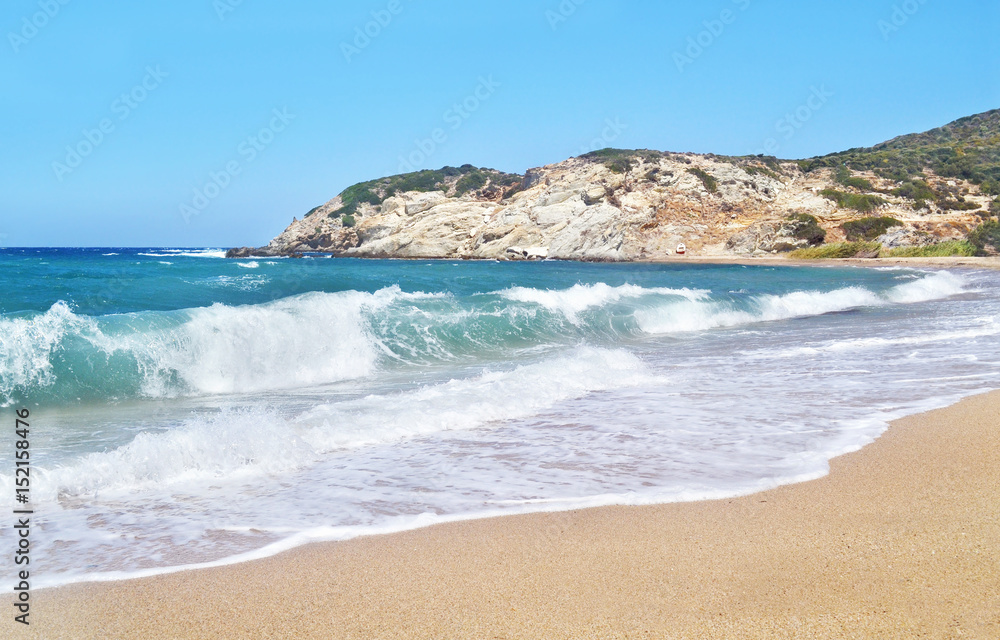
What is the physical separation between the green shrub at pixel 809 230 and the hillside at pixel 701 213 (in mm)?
95

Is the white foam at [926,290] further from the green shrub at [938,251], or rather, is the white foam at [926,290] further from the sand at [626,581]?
the sand at [626,581]

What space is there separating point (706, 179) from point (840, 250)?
1958 centimetres

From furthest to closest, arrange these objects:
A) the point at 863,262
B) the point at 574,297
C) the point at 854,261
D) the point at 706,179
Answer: the point at 706,179
the point at 854,261
the point at 863,262
the point at 574,297

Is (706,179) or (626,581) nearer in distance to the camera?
(626,581)

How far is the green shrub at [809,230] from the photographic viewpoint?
56.6m

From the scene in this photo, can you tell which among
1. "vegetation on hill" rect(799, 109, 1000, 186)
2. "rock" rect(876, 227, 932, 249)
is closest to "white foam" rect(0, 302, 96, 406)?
"rock" rect(876, 227, 932, 249)

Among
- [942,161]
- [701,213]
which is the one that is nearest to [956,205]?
[701,213]

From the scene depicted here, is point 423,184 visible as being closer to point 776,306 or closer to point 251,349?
point 776,306

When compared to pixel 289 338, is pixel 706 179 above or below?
above

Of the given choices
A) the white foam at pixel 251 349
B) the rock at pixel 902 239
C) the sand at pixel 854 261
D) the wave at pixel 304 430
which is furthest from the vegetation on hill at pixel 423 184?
the wave at pixel 304 430

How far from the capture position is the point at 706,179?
6888 cm

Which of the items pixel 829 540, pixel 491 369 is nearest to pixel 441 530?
pixel 829 540

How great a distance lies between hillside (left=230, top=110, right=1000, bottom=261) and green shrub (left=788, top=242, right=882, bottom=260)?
111 millimetres

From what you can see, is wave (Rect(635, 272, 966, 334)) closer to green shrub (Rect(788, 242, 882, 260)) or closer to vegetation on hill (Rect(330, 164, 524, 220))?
green shrub (Rect(788, 242, 882, 260))
